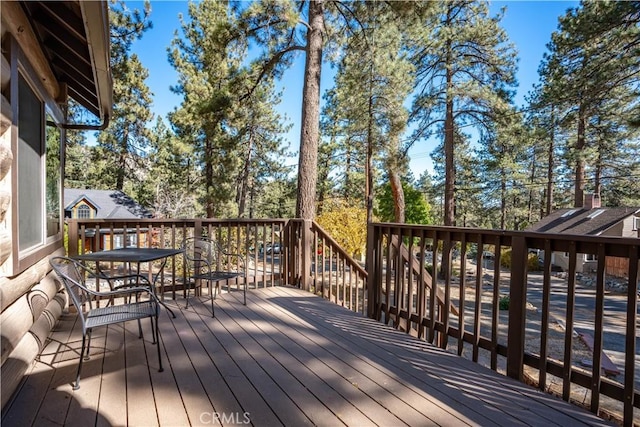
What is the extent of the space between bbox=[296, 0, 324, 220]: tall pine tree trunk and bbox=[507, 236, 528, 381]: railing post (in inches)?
149

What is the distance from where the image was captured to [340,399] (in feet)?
5.99

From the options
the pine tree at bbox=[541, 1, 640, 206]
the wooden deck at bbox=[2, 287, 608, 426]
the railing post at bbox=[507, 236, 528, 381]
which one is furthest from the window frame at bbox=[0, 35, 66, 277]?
the pine tree at bbox=[541, 1, 640, 206]

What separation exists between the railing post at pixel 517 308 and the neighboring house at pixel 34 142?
2.77 metres

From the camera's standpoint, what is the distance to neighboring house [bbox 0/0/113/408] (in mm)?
1816

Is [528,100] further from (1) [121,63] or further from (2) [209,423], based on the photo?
(2) [209,423]

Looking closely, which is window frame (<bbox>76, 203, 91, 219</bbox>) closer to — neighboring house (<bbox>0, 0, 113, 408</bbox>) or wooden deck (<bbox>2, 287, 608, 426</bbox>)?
neighboring house (<bbox>0, 0, 113, 408</bbox>)

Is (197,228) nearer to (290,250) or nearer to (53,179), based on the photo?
(290,250)

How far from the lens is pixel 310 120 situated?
5859 millimetres

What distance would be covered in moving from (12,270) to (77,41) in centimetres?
189

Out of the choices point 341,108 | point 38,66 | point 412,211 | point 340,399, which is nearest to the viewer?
point 340,399

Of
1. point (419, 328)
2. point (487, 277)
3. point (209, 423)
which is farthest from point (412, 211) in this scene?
point (209, 423)

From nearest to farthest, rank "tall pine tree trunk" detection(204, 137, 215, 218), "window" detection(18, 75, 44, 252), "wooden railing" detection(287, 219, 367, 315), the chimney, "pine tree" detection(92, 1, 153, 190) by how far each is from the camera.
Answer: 1. "window" detection(18, 75, 44, 252)
2. "wooden railing" detection(287, 219, 367, 315)
3. "pine tree" detection(92, 1, 153, 190)
4. "tall pine tree trunk" detection(204, 137, 215, 218)
5. the chimney

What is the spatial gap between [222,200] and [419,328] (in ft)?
41.6

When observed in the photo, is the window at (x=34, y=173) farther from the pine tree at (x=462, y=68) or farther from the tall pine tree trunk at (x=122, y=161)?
the tall pine tree trunk at (x=122, y=161)
